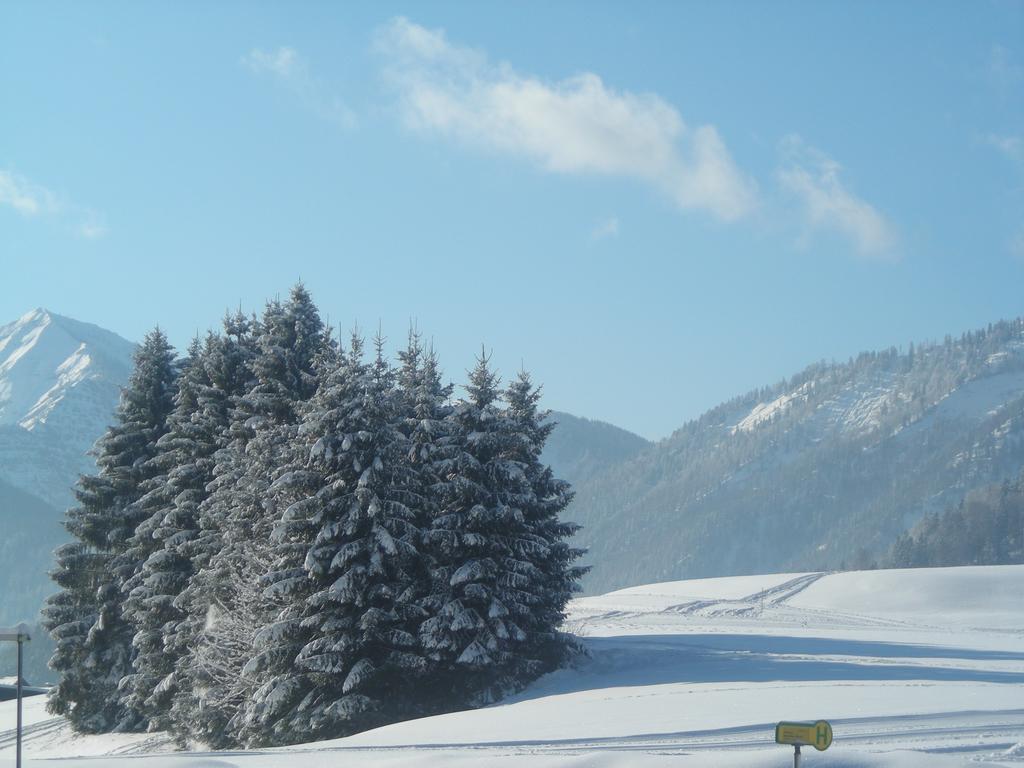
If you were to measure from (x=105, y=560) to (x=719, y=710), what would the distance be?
1115 inches

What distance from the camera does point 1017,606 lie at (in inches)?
2272

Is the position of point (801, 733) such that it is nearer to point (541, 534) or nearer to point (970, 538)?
point (541, 534)

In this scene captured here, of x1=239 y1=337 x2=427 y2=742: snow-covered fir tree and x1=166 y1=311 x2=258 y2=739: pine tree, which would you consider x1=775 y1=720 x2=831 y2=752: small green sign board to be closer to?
x1=239 y1=337 x2=427 y2=742: snow-covered fir tree

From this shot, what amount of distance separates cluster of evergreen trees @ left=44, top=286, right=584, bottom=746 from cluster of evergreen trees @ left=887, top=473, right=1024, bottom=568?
130 m

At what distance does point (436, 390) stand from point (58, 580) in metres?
17.4

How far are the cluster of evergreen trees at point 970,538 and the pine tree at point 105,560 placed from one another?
129 m

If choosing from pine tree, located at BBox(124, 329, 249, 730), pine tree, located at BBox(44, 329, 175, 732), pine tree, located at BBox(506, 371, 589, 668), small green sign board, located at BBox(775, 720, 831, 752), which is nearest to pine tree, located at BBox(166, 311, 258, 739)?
pine tree, located at BBox(124, 329, 249, 730)

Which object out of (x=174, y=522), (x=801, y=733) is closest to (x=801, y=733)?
(x=801, y=733)

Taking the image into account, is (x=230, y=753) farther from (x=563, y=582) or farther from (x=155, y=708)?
(x=155, y=708)

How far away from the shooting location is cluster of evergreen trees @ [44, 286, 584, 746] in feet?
100

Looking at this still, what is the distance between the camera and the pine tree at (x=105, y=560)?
41.8 m

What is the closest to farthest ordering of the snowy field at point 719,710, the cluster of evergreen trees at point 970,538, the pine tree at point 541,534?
the snowy field at point 719,710, the pine tree at point 541,534, the cluster of evergreen trees at point 970,538

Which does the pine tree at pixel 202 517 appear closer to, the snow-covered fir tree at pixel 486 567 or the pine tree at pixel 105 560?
the pine tree at pixel 105 560

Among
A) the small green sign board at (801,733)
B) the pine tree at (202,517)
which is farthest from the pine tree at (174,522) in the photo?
the small green sign board at (801,733)
